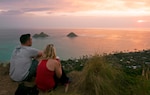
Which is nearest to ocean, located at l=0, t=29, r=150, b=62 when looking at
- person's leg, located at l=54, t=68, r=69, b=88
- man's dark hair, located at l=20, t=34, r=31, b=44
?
person's leg, located at l=54, t=68, r=69, b=88

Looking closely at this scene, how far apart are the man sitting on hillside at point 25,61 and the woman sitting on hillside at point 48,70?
434mm

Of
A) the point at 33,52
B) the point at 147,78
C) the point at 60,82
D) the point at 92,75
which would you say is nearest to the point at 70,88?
the point at 60,82

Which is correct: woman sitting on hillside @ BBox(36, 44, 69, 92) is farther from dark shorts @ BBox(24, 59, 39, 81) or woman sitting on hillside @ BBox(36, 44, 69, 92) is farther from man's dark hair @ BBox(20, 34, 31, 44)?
man's dark hair @ BBox(20, 34, 31, 44)

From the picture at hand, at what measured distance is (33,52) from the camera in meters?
6.36

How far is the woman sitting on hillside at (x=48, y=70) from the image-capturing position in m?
5.83

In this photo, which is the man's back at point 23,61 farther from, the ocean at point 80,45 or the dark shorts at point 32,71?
the ocean at point 80,45

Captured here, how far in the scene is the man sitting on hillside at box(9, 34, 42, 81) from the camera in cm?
631

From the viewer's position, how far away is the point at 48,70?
5.86 meters

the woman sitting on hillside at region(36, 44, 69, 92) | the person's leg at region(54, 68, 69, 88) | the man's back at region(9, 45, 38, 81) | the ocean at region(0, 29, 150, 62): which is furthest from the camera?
the ocean at region(0, 29, 150, 62)

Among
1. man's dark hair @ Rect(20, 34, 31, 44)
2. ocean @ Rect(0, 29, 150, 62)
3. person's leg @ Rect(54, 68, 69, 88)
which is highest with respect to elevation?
man's dark hair @ Rect(20, 34, 31, 44)

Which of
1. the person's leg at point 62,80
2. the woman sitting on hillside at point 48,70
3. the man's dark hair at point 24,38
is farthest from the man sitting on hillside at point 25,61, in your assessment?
the person's leg at point 62,80

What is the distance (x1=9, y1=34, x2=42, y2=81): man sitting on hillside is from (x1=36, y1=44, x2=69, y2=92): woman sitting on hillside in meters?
0.43

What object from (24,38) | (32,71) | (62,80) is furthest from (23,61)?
(62,80)

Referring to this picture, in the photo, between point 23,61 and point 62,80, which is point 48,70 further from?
point 23,61
